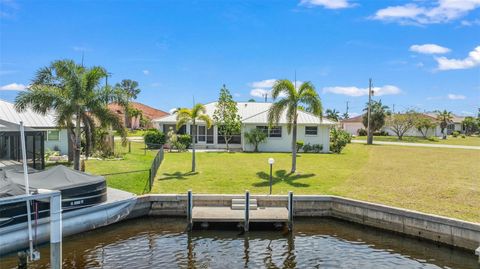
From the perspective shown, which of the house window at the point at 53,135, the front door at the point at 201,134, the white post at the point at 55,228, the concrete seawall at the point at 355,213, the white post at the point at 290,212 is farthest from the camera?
the front door at the point at 201,134

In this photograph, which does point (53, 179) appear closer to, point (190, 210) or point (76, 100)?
point (190, 210)

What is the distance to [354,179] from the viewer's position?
67.6ft

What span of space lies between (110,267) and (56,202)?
308 cm

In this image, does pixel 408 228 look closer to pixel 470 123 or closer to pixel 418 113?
pixel 418 113

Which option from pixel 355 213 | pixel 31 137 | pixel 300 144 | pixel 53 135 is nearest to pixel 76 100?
pixel 31 137

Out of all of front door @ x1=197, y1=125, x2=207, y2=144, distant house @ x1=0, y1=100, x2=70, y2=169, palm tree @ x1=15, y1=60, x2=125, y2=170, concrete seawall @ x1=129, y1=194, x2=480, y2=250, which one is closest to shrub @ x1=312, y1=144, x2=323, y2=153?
front door @ x1=197, y1=125, x2=207, y2=144

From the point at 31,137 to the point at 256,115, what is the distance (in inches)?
740

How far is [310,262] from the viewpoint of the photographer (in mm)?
11789

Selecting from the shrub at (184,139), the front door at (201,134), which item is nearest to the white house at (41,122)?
the shrub at (184,139)

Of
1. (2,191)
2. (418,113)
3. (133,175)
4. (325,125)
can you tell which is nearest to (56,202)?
(2,191)

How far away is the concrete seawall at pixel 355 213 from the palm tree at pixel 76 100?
596cm

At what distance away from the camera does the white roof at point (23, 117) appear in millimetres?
23711

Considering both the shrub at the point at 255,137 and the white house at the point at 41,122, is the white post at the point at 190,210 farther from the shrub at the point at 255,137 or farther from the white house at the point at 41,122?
the shrub at the point at 255,137

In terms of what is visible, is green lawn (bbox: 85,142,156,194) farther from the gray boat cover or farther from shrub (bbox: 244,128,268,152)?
shrub (bbox: 244,128,268,152)
